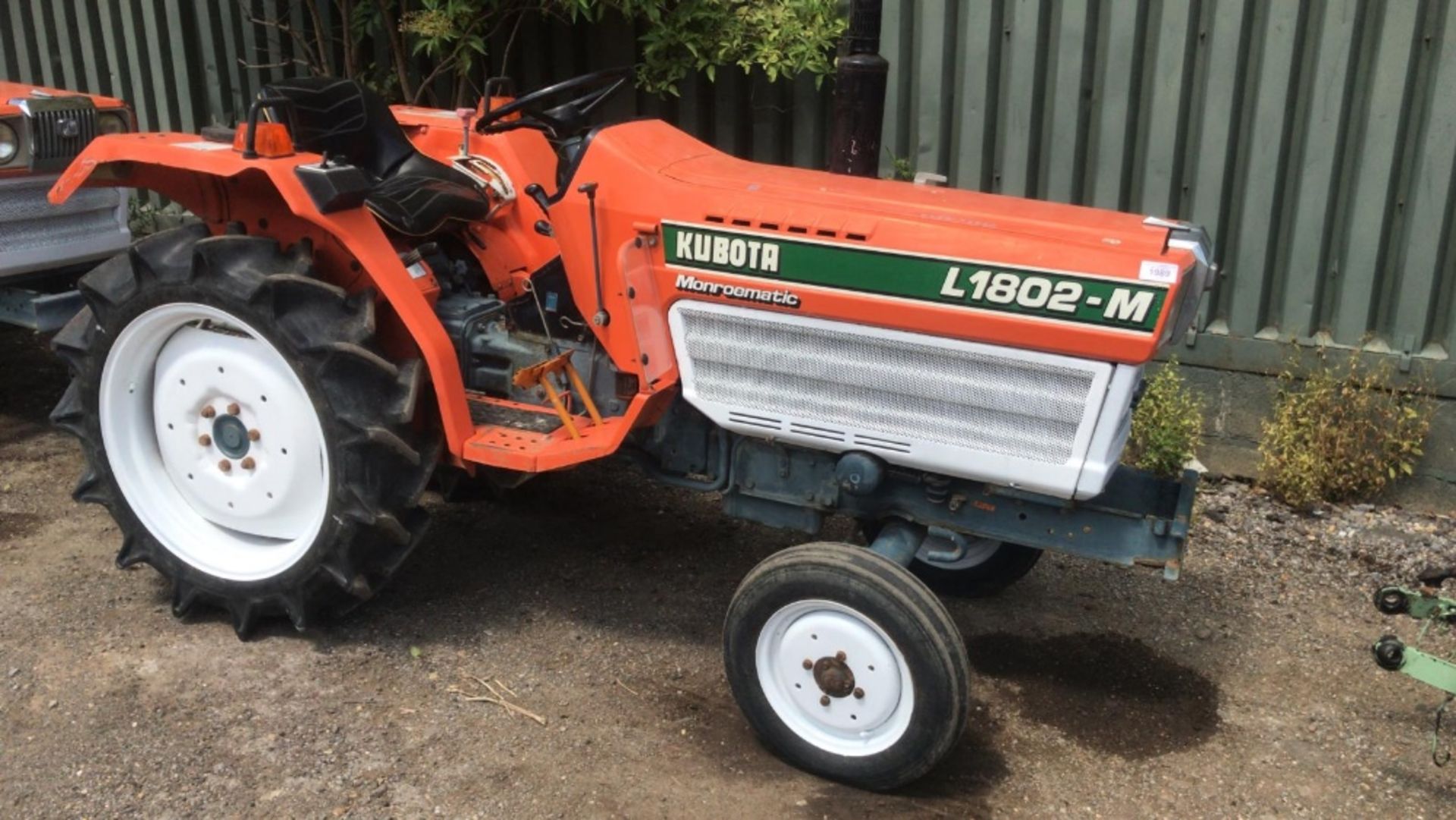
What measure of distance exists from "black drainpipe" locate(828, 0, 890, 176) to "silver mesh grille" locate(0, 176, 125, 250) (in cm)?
295

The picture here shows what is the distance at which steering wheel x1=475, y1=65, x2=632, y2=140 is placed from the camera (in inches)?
143

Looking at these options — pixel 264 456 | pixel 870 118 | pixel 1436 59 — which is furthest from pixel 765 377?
pixel 1436 59

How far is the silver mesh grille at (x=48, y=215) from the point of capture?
5.21 metres

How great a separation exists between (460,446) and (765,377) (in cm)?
88

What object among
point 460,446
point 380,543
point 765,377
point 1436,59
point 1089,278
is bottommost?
point 380,543

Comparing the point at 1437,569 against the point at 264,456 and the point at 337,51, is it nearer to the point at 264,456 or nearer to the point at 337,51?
the point at 264,456

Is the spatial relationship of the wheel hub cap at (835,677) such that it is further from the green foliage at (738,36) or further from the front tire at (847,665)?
the green foliage at (738,36)

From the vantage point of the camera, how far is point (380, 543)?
3.65 metres

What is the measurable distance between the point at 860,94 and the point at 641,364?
1995 mm

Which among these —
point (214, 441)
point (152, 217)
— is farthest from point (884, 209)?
point (152, 217)

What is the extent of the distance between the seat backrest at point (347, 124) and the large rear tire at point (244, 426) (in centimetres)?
36

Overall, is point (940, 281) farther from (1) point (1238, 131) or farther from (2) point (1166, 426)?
(1) point (1238, 131)

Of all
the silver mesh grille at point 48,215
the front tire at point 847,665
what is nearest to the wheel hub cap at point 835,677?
the front tire at point 847,665

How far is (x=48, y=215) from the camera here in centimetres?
536
